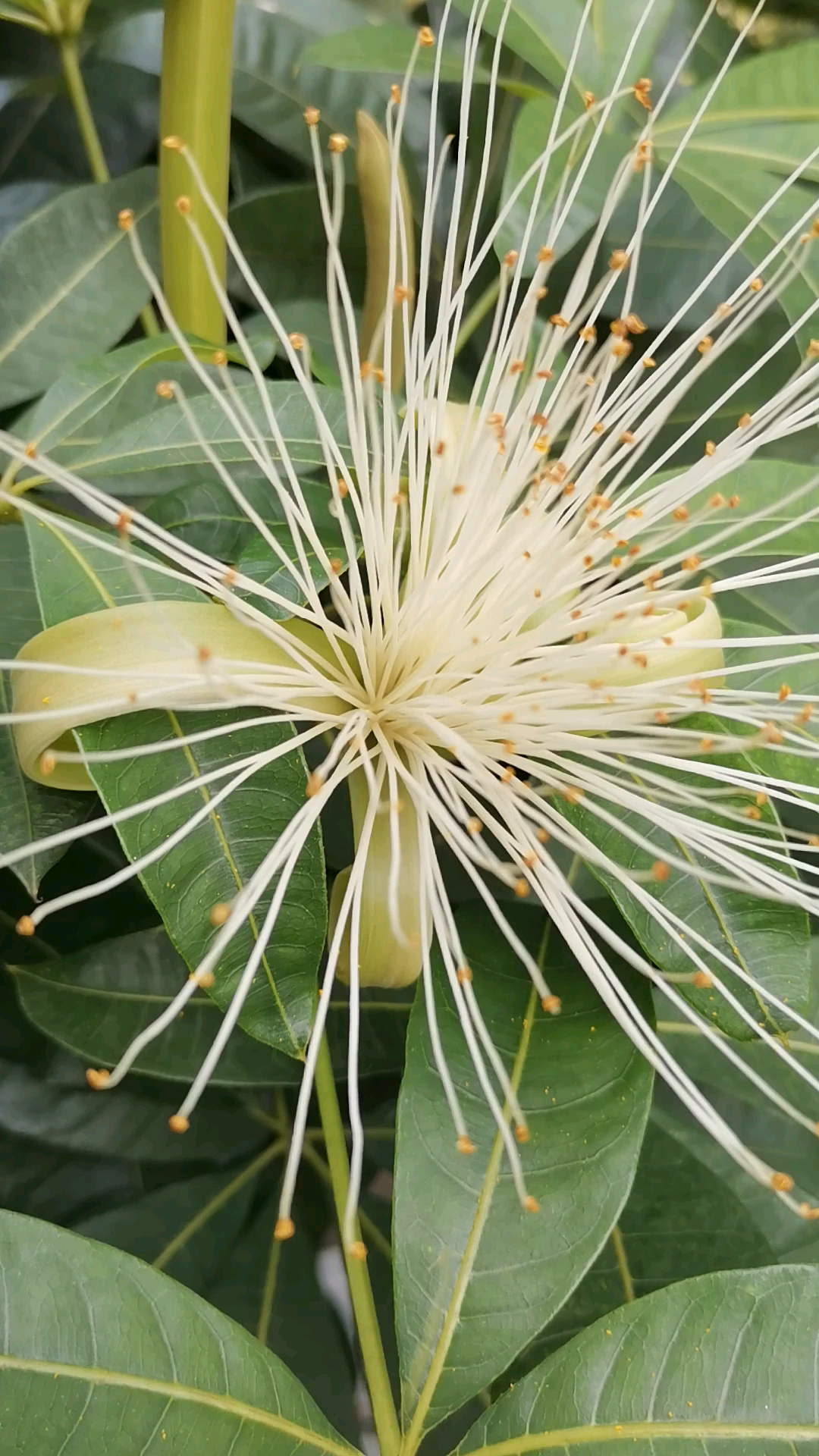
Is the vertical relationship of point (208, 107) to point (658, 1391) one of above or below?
above

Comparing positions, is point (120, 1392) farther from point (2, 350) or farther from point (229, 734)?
point (2, 350)

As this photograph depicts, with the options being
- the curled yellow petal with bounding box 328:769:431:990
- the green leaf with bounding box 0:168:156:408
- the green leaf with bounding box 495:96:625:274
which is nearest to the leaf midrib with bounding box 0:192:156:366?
the green leaf with bounding box 0:168:156:408

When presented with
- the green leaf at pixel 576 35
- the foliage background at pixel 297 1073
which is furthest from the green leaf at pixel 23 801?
the green leaf at pixel 576 35

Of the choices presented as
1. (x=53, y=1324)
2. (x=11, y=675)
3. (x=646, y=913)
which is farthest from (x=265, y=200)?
(x=53, y=1324)

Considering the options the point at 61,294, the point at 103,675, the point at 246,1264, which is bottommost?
the point at 246,1264

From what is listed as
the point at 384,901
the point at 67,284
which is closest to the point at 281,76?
the point at 67,284

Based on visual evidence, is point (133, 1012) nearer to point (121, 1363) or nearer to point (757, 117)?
point (121, 1363)
